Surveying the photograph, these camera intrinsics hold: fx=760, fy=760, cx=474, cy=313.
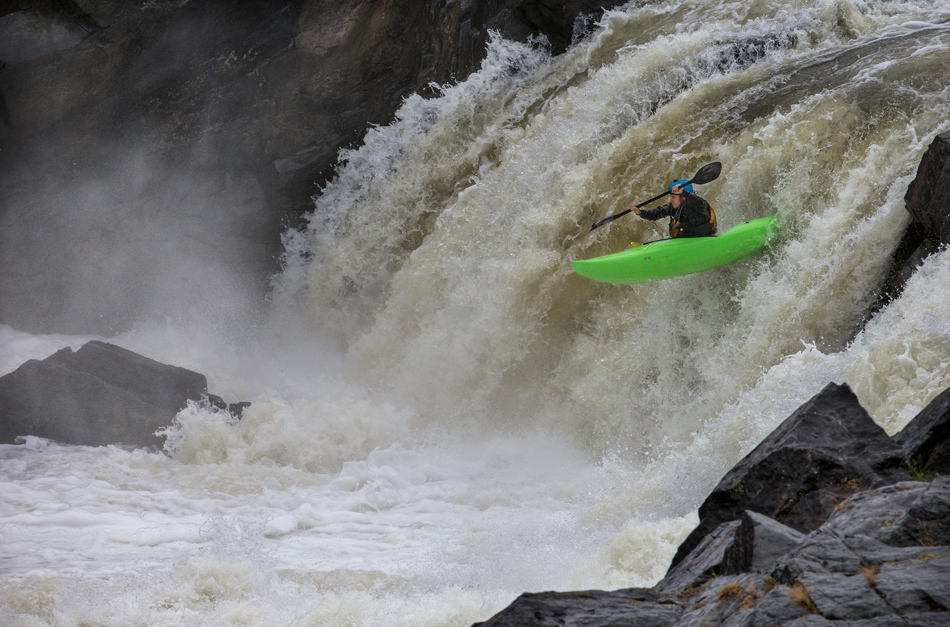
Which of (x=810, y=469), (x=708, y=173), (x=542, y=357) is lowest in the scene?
(x=810, y=469)

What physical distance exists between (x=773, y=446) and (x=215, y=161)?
9.70 meters

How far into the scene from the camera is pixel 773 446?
2996 mm

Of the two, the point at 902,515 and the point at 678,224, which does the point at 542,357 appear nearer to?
the point at 678,224

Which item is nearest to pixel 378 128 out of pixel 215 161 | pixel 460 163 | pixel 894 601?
pixel 460 163

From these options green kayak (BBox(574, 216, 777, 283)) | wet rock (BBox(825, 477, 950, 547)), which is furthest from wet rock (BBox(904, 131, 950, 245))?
wet rock (BBox(825, 477, 950, 547))

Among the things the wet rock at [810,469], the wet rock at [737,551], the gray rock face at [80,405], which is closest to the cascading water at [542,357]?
the gray rock face at [80,405]

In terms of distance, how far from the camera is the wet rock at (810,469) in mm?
2748

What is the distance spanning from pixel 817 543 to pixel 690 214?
12.6 ft

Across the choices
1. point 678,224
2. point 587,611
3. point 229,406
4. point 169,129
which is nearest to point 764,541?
point 587,611

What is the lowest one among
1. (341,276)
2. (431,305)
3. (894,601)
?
(894,601)

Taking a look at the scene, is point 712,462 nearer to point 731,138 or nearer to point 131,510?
point 731,138

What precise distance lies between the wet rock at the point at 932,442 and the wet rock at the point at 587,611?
105 centimetres

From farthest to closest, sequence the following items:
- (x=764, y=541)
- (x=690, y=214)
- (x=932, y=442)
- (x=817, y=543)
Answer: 1. (x=690, y=214)
2. (x=932, y=442)
3. (x=764, y=541)
4. (x=817, y=543)

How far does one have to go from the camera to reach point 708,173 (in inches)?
227
